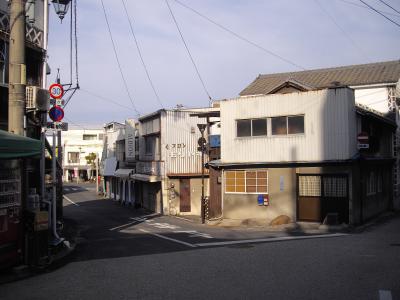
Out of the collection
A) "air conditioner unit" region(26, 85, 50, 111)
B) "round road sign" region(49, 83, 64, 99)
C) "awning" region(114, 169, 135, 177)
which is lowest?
"awning" region(114, 169, 135, 177)

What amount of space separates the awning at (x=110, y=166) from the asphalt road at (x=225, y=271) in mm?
29573

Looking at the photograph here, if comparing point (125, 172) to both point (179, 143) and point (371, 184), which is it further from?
point (371, 184)

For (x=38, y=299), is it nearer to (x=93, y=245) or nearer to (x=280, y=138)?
(x=93, y=245)

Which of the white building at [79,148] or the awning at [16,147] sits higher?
the white building at [79,148]

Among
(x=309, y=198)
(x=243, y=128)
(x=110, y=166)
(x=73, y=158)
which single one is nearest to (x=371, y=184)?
(x=309, y=198)

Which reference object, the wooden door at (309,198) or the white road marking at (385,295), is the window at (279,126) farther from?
the white road marking at (385,295)

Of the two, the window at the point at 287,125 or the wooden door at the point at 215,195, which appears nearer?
the window at the point at 287,125

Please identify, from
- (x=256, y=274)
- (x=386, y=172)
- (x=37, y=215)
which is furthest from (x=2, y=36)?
(x=386, y=172)

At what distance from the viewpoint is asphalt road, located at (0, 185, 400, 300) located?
8.02m

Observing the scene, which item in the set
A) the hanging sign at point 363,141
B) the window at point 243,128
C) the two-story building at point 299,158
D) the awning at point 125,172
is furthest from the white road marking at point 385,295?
the awning at point 125,172

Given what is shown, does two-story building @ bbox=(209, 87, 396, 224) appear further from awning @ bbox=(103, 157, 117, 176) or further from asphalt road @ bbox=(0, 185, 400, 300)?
awning @ bbox=(103, 157, 117, 176)

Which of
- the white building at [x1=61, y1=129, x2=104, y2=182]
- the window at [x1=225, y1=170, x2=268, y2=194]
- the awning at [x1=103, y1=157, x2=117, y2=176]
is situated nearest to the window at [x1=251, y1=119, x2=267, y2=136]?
the window at [x1=225, y1=170, x2=268, y2=194]

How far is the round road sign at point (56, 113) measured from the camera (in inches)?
515

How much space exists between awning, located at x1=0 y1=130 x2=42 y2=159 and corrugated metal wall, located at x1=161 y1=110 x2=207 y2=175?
20.8 m
